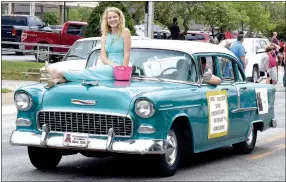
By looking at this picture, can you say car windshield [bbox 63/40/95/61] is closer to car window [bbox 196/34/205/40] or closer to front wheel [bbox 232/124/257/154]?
front wheel [bbox 232/124/257/154]

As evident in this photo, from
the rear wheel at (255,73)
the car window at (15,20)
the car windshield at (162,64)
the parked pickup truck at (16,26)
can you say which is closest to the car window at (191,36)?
the parked pickup truck at (16,26)

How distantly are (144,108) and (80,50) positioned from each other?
1089 cm

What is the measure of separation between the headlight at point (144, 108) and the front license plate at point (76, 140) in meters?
0.60

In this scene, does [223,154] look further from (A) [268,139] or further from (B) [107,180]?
(B) [107,180]

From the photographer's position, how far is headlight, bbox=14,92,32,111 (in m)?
9.50

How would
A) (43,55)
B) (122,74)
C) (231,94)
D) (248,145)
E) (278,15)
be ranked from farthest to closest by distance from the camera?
(278,15)
(43,55)
(248,145)
(231,94)
(122,74)

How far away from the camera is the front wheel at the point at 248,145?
11.6 metres

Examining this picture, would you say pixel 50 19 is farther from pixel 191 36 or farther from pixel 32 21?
pixel 32 21

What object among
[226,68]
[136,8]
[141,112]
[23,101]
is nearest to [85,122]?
[141,112]

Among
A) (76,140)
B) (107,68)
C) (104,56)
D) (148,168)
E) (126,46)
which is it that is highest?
(126,46)

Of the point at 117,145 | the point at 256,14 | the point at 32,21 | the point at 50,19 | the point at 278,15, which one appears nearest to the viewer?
the point at 117,145

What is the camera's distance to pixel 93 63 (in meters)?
10.9

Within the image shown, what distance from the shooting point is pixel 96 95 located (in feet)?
30.0

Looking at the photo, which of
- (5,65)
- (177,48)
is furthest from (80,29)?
(177,48)
